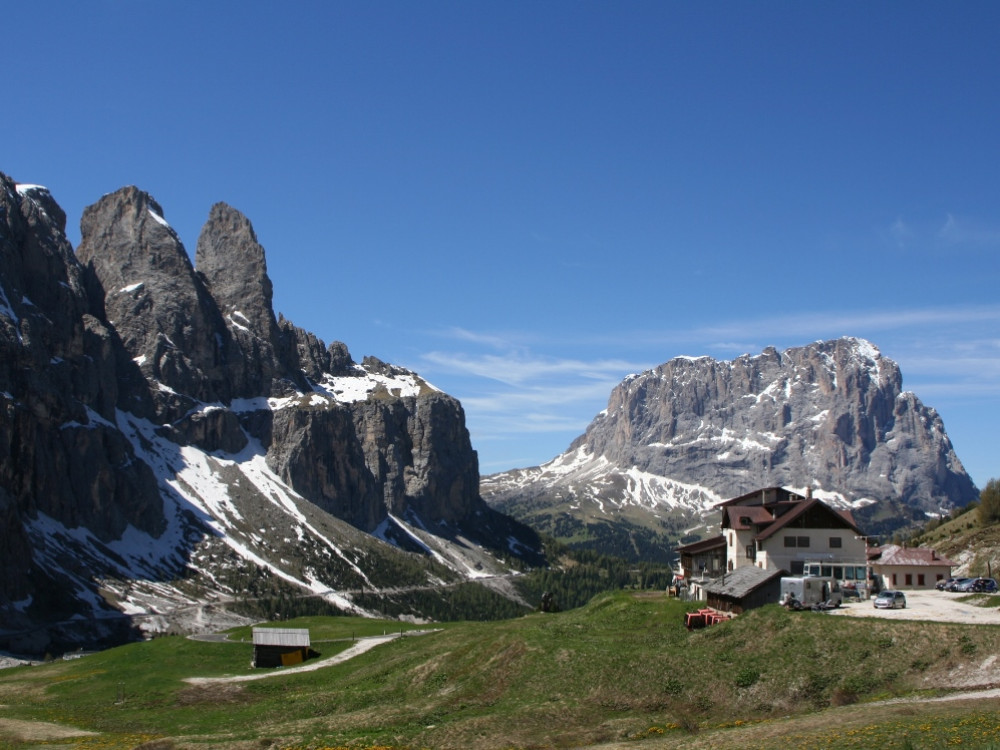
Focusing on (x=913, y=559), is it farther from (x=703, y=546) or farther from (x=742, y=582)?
(x=742, y=582)

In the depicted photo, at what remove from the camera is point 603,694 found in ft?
157

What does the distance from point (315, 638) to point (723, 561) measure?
3907 centimetres

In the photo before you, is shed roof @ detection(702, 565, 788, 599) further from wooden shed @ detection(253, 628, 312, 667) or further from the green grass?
wooden shed @ detection(253, 628, 312, 667)

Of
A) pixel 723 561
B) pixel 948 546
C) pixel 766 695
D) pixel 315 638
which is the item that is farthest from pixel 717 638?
pixel 948 546

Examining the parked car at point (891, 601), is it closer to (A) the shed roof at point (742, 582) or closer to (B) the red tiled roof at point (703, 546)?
(A) the shed roof at point (742, 582)

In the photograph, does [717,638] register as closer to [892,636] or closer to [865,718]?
[892,636]

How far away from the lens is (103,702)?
6525 centimetres

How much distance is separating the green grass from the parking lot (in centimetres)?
452

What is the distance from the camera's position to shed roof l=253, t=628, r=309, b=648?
77938 mm

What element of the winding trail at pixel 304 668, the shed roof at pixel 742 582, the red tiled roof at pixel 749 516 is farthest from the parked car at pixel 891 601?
the winding trail at pixel 304 668

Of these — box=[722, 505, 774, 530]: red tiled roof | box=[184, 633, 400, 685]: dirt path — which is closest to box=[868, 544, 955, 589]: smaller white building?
box=[722, 505, 774, 530]: red tiled roof

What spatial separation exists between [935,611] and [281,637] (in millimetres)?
50814

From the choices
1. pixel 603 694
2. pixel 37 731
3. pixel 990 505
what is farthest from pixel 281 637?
pixel 990 505

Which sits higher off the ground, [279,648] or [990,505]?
[990,505]
